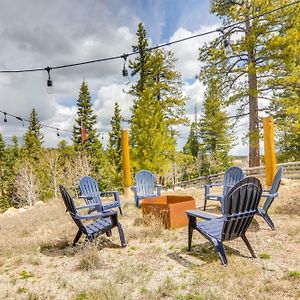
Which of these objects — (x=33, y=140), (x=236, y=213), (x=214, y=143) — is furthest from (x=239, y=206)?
(x=33, y=140)

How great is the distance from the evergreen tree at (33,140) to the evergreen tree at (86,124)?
11.3 feet

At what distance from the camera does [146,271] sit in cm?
304

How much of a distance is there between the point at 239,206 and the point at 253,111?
8588 mm

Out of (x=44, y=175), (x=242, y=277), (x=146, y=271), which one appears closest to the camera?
(x=242, y=277)

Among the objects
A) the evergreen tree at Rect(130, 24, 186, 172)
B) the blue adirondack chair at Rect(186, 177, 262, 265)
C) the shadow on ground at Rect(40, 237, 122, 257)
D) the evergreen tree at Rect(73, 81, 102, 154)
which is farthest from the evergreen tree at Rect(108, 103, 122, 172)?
the blue adirondack chair at Rect(186, 177, 262, 265)

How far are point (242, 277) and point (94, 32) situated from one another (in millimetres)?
5402

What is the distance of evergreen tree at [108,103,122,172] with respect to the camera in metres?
24.1

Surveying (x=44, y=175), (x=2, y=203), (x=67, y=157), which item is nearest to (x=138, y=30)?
(x=67, y=157)

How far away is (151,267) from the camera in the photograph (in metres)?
3.17

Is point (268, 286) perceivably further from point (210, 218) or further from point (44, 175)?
point (44, 175)

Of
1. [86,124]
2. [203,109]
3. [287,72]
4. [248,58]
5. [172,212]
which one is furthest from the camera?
[203,109]

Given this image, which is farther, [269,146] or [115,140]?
[115,140]

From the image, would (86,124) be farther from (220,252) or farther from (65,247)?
(220,252)

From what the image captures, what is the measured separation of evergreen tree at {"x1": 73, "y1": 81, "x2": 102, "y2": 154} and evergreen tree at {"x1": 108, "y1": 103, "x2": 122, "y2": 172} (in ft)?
4.74
